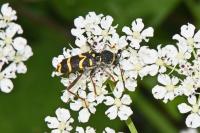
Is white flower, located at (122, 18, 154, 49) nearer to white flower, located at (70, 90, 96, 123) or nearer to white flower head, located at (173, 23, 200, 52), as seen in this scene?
white flower head, located at (173, 23, 200, 52)

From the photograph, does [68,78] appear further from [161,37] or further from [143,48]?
[161,37]

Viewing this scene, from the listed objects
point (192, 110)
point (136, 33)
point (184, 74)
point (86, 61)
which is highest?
point (136, 33)

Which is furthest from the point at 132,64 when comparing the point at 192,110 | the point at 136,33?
the point at 192,110

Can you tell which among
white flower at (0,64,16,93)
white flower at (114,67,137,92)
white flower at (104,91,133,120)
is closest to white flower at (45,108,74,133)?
white flower at (104,91,133,120)

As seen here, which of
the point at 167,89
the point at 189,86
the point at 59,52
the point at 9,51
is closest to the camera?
the point at 189,86

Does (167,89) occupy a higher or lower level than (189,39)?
lower

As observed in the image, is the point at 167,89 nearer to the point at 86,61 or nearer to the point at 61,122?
the point at 86,61

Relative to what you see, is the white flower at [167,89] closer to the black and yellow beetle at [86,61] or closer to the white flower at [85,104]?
the black and yellow beetle at [86,61]
